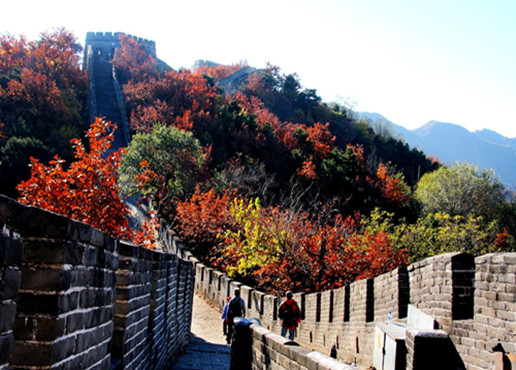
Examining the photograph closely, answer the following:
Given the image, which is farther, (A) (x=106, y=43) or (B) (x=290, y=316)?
(A) (x=106, y=43)

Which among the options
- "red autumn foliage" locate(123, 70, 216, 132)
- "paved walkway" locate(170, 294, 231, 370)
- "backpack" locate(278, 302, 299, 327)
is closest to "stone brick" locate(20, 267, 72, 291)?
"paved walkway" locate(170, 294, 231, 370)

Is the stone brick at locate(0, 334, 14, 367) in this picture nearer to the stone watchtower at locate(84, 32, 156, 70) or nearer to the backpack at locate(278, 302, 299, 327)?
the backpack at locate(278, 302, 299, 327)

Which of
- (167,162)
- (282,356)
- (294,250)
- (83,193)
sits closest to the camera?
(282,356)

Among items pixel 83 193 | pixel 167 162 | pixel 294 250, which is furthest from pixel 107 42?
pixel 83 193

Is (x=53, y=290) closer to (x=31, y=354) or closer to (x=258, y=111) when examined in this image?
(x=31, y=354)

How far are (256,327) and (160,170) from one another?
89.8ft

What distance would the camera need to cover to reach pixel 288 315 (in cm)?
1270

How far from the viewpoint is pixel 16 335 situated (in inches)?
115

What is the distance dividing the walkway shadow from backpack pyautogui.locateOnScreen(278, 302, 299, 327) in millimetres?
1388

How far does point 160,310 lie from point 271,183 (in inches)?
1346

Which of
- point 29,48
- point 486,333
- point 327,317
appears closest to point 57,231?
point 486,333

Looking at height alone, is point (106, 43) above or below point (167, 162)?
above

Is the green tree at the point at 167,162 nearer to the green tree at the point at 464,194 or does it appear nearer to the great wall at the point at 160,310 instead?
the great wall at the point at 160,310

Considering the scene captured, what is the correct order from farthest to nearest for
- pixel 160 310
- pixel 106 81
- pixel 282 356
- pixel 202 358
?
1. pixel 106 81
2. pixel 202 358
3. pixel 160 310
4. pixel 282 356
